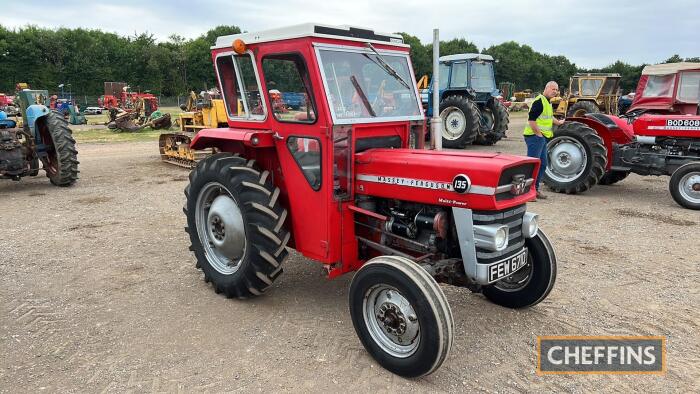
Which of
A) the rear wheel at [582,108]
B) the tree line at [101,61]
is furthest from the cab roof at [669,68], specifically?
the tree line at [101,61]

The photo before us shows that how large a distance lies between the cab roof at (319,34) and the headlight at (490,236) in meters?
1.72

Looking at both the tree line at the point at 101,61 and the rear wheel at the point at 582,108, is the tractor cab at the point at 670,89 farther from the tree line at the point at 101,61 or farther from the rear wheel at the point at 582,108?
the tree line at the point at 101,61

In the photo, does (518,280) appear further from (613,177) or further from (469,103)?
(469,103)

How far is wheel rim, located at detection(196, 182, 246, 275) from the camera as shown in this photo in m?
4.08

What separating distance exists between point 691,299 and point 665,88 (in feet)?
24.9

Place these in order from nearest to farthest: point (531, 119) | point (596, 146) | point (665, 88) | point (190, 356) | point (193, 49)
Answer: point (190, 356), point (531, 119), point (596, 146), point (665, 88), point (193, 49)

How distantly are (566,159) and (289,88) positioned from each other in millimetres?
6214

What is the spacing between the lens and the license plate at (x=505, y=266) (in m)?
Result: 3.15

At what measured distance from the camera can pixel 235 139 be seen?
391 centimetres

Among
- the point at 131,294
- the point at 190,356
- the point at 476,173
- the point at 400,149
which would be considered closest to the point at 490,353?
the point at 476,173

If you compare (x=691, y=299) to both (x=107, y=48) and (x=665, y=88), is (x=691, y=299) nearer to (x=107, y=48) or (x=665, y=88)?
(x=665, y=88)

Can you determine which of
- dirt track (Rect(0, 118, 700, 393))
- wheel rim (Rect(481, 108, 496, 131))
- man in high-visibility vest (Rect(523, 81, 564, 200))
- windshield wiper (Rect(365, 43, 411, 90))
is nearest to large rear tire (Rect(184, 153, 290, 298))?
dirt track (Rect(0, 118, 700, 393))

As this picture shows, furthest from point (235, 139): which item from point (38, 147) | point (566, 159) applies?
point (38, 147)

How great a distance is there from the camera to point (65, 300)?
4137mm
